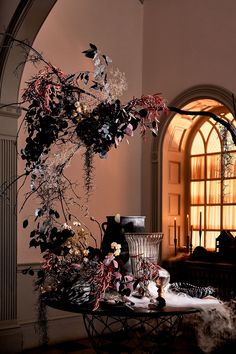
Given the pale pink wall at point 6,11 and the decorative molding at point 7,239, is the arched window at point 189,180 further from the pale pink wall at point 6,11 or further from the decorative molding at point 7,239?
the pale pink wall at point 6,11

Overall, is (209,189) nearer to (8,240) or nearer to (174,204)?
(174,204)

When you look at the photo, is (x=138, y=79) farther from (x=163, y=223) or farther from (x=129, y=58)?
(x=163, y=223)

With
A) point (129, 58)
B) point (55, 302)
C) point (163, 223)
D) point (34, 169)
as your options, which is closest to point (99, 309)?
point (55, 302)

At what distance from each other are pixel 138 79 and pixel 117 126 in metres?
4.77

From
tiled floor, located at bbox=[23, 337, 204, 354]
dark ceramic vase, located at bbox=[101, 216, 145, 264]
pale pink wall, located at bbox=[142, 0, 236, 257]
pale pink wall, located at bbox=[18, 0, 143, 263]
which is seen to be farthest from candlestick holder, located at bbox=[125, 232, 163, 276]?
pale pink wall, located at bbox=[142, 0, 236, 257]

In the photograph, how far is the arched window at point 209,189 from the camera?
6.18 metres

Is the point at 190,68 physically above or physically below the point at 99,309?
above

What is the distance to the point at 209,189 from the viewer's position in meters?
6.43

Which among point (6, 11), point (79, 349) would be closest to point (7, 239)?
point (79, 349)

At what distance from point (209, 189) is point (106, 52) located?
200 cm

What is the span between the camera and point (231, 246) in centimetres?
569

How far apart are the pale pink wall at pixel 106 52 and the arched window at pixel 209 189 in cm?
68

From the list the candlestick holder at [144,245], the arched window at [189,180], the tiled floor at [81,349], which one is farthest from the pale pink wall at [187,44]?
the candlestick holder at [144,245]

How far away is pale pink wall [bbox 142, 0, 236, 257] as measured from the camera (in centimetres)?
573
